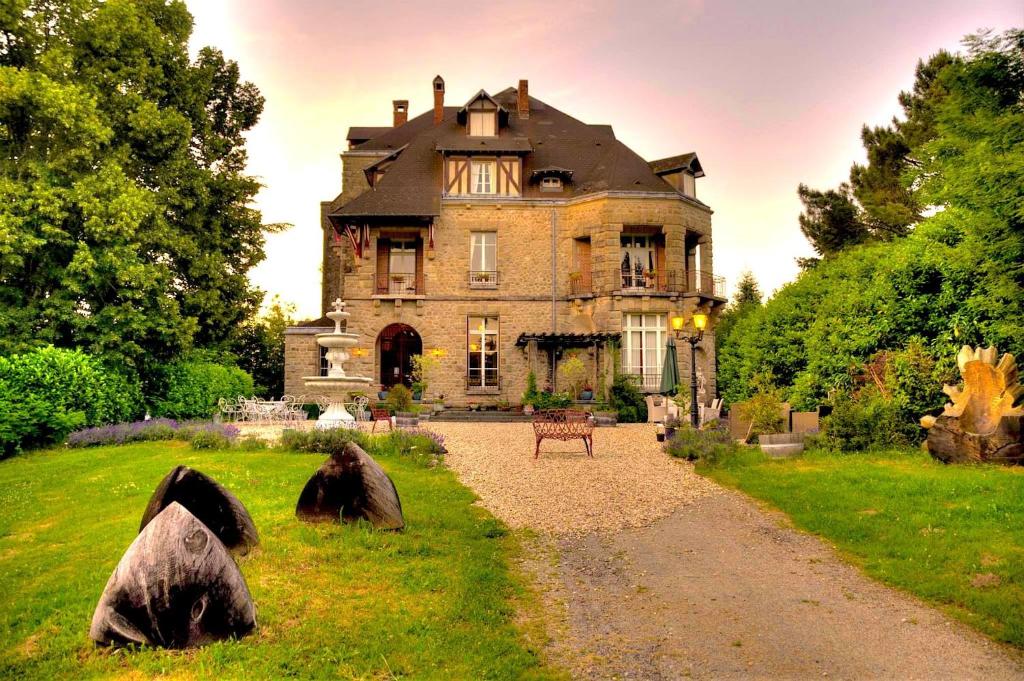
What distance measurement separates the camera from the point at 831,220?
24125 millimetres

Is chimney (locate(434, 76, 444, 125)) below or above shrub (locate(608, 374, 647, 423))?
above

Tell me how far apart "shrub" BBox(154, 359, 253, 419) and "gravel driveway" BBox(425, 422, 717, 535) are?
8.58m

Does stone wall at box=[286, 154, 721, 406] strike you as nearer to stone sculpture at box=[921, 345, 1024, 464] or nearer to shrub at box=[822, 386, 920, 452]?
shrub at box=[822, 386, 920, 452]

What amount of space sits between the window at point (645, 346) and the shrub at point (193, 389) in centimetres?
1349

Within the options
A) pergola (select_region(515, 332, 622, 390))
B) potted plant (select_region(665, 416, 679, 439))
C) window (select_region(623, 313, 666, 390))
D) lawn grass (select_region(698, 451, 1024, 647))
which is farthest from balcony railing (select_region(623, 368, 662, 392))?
lawn grass (select_region(698, 451, 1024, 647))

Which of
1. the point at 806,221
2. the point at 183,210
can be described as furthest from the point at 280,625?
the point at 806,221

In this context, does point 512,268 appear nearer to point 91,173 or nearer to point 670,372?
point 670,372

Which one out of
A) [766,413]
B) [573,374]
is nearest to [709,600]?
[766,413]

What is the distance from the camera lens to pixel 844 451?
38.1 ft

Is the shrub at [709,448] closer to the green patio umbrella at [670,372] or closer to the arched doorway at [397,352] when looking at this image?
the green patio umbrella at [670,372]

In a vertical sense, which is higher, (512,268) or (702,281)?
(512,268)

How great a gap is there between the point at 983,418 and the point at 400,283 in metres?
19.8

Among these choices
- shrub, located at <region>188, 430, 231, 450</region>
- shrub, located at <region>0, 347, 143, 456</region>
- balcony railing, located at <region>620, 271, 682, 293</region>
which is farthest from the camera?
balcony railing, located at <region>620, 271, 682, 293</region>

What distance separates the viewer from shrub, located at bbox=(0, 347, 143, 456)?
43.9 feet
